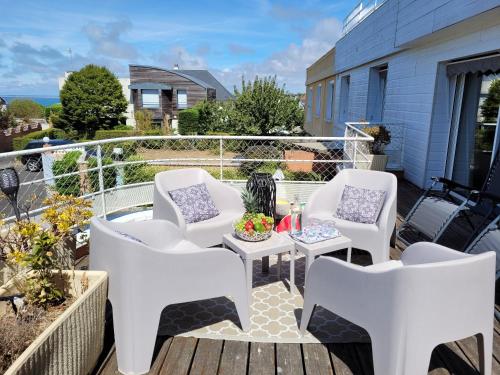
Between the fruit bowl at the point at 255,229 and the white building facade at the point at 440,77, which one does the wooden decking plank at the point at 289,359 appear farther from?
the white building facade at the point at 440,77

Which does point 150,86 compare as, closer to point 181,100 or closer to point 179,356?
point 181,100

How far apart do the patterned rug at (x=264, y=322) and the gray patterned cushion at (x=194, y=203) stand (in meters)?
0.93

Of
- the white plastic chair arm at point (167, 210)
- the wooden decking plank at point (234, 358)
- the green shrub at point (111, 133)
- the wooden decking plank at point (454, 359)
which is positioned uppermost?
the white plastic chair arm at point (167, 210)

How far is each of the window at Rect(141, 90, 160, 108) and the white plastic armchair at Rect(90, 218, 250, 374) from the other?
27.0 m

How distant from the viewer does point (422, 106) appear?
6.92 metres

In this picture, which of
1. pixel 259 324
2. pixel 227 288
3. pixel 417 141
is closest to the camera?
pixel 227 288

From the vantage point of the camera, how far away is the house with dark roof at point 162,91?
90.5 ft

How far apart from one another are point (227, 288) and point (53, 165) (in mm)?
5082

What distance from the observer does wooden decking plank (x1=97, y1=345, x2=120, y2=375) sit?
2.13m

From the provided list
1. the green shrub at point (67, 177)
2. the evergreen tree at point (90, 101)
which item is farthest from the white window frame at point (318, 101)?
the green shrub at point (67, 177)

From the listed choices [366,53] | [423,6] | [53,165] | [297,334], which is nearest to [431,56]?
[423,6]

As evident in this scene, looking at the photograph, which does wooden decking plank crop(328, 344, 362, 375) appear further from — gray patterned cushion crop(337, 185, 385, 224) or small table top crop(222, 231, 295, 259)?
gray patterned cushion crop(337, 185, 385, 224)

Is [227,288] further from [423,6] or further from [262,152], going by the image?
[262,152]

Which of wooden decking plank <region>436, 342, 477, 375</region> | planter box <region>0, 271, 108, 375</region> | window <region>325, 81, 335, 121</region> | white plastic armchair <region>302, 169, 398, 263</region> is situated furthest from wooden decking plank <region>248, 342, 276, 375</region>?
window <region>325, 81, 335, 121</region>
